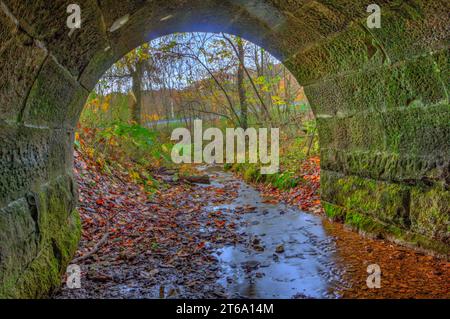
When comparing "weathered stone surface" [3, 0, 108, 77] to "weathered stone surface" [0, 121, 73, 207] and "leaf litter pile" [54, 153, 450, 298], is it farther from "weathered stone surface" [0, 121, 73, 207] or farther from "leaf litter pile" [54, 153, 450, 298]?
"leaf litter pile" [54, 153, 450, 298]

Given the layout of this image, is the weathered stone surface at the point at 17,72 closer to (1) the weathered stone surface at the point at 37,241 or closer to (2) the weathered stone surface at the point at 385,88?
(1) the weathered stone surface at the point at 37,241

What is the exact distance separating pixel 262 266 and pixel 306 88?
289 centimetres

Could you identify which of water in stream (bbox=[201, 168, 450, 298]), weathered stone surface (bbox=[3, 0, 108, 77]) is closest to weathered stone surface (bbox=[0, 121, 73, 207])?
weathered stone surface (bbox=[3, 0, 108, 77])

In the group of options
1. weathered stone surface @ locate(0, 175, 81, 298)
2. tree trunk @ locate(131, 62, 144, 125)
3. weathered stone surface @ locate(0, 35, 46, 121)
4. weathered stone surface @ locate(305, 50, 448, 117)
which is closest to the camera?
weathered stone surface @ locate(0, 35, 46, 121)

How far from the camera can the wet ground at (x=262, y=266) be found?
280 centimetres

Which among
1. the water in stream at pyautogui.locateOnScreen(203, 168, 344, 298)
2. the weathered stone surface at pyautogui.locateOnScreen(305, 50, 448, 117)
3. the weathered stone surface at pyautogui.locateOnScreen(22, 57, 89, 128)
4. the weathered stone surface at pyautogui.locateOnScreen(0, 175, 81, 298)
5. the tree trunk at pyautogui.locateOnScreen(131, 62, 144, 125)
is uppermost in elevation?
the tree trunk at pyautogui.locateOnScreen(131, 62, 144, 125)

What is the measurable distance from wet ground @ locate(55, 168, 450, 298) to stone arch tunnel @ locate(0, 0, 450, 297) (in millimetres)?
348

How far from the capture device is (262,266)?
11.2ft

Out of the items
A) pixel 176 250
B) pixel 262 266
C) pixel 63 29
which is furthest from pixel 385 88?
pixel 63 29

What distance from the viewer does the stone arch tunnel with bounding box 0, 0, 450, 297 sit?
6.79 ft

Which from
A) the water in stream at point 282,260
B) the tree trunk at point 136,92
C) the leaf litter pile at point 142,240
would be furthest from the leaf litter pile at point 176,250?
the tree trunk at point 136,92

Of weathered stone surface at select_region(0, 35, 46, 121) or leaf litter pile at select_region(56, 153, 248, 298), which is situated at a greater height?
weathered stone surface at select_region(0, 35, 46, 121)

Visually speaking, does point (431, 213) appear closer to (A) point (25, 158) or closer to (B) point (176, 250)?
(B) point (176, 250)
